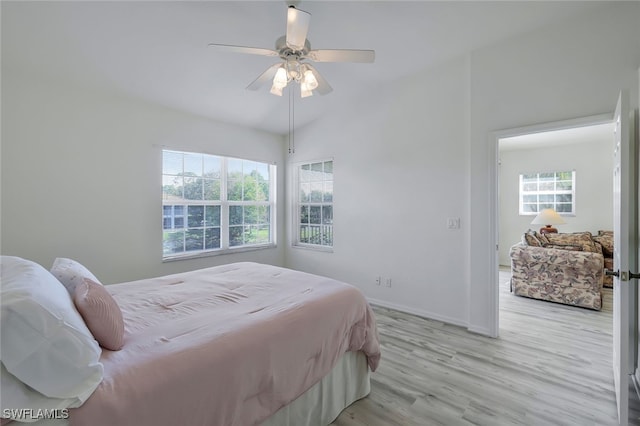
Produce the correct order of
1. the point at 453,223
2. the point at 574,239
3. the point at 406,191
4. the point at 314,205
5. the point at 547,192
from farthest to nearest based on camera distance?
the point at 547,192 < the point at 574,239 < the point at 314,205 < the point at 406,191 < the point at 453,223

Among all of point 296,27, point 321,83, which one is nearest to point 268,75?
point 321,83

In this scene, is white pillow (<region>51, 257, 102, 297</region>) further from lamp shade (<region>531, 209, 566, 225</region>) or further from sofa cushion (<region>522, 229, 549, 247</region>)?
→ lamp shade (<region>531, 209, 566, 225</region>)

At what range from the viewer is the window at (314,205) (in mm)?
4484

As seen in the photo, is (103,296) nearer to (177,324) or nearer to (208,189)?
(177,324)

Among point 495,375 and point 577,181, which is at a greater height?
point 577,181

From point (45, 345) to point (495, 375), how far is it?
8.82 feet

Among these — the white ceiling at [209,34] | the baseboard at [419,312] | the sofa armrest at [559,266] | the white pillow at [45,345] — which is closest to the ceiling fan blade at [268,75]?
the white ceiling at [209,34]

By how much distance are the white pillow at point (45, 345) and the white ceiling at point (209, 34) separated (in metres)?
2.23

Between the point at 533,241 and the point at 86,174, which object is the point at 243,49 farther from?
the point at 533,241

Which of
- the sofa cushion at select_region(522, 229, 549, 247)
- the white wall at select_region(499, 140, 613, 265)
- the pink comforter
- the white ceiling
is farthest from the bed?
the white wall at select_region(499, 140, 613, 265)

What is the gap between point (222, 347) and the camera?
1.25m

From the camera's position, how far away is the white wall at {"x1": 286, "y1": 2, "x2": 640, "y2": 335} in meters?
2.45

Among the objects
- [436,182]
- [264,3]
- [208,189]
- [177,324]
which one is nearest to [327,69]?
[264,3]

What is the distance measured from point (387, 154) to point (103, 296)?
10.6 feet
